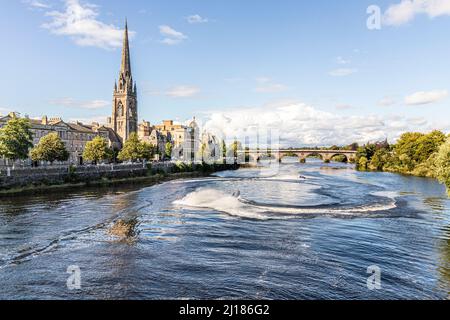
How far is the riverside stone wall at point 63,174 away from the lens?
49.8 metres

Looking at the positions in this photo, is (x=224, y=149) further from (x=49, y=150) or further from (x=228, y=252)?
(x=228, y=252)

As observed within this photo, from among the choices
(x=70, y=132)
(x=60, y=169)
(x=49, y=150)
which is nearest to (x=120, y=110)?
(x=70, y=132)

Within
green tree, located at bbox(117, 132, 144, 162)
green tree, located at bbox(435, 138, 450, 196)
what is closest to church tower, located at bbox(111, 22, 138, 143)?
green tree, located at bbox(117, 132, 144, 162)

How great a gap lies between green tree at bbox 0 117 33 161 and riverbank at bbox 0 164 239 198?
12.0 meters

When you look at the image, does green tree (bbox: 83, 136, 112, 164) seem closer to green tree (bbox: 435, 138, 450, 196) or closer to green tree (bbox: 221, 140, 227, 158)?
green tree (bbox: 221, 140, 227, 158)

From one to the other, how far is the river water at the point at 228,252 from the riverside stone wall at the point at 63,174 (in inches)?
523

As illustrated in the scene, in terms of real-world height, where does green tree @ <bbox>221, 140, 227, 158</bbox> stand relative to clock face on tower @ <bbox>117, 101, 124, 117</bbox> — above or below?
below

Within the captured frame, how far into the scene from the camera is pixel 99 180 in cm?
6588

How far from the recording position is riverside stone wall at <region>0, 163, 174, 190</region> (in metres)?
49.8

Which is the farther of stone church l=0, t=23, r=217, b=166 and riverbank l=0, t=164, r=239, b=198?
stone church l=0, t=23, r=217, b=166

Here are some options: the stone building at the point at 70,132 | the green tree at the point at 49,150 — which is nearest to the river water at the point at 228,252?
the green tree at the point at 49,150

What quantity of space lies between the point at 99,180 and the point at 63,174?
25.6 ft

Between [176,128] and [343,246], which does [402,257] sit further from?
[176,128]
